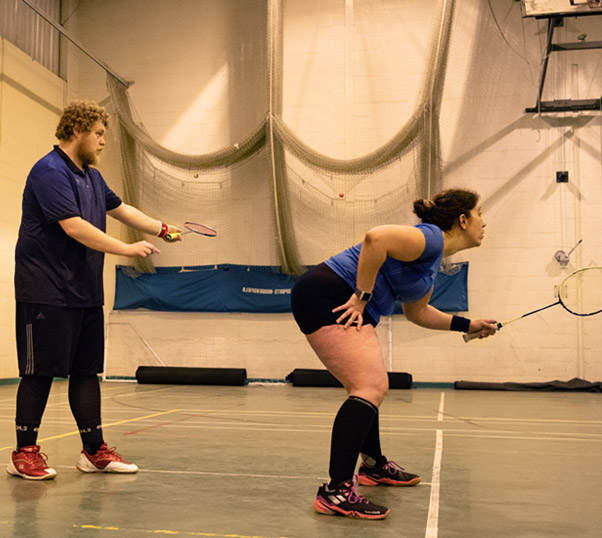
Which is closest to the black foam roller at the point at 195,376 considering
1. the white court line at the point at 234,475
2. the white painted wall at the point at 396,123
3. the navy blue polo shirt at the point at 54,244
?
the white painted wall at the point at 396,123

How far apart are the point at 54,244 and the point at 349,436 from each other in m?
1.79

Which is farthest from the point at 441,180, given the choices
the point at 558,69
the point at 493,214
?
the point at 558,69

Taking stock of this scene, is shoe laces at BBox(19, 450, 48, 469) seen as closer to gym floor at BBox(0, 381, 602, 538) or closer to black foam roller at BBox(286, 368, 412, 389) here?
gym floor at BBox(0, 381, 602, 538)

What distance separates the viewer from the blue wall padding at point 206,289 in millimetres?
12562

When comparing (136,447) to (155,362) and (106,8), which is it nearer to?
(155,362)

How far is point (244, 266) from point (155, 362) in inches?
99.5

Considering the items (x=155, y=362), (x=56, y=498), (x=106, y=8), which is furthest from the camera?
(x=106, y=8)

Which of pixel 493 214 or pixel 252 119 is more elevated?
pixel 252 119

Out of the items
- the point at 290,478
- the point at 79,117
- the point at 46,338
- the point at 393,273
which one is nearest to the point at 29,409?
the point at 46,338

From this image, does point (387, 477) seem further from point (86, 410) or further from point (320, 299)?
point (86, 410)

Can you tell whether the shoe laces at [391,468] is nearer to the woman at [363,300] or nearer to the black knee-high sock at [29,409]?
the woman at [363,300]

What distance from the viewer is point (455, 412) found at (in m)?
7.47

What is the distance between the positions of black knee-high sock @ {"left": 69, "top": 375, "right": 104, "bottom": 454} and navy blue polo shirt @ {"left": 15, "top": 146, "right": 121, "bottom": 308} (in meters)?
0.43

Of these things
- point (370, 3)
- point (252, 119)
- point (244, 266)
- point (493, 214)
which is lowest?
point (244, 266)
